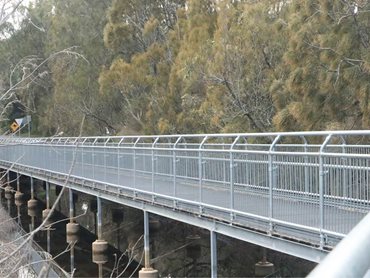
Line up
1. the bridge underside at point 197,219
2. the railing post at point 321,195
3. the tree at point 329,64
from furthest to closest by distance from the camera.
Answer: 1. the tree at point 329,64
2. the bridge underside at point 197,219
3. the railing post at point 321,195

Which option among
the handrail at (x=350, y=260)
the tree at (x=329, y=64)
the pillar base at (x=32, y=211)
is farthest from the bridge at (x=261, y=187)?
the pillar base at (x=32, y=211)

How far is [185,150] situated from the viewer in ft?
36.4

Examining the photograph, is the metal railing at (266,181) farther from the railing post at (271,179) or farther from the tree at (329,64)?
the tree at (329,64)

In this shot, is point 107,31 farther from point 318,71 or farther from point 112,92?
point 318,71

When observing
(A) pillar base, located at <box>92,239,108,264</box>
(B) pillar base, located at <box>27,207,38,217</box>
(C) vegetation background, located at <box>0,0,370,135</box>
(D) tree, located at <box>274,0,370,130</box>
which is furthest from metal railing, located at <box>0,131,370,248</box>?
(B) pillar base, located at <box>27,207,38,217</box>

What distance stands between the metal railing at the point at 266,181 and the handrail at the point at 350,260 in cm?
353

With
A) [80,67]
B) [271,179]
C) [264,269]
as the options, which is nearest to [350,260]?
[271,179]

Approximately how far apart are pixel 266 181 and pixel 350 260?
25.7 feet

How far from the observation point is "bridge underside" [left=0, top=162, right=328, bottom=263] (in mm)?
7391

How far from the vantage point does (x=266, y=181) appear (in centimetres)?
875

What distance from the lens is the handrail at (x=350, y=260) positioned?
947 mm

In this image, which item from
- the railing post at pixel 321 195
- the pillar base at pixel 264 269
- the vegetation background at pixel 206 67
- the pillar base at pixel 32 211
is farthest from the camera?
the pillar base at pixel 32 211

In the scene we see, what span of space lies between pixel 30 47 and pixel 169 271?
118ft

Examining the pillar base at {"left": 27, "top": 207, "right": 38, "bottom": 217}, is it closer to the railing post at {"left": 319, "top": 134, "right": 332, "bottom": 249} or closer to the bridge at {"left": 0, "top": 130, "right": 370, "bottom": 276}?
the bridge at {"left": 0, "top": 130, "right": 370, "bottom": 276}
